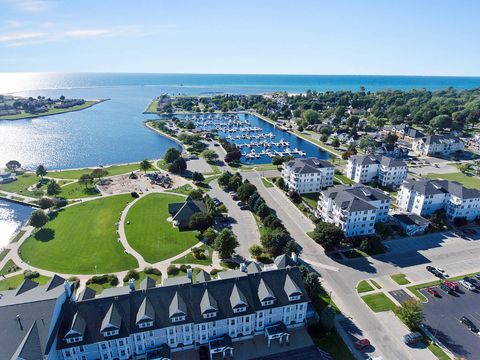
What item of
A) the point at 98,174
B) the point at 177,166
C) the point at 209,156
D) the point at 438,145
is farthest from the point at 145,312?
the point at 438,145

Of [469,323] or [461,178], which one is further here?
[461,178]

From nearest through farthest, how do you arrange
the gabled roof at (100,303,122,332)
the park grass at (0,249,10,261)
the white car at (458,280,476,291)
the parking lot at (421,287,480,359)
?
the gabled roof at (100,303,122,332) < the parking lot at (421,287,480,359) < the white car at (458,280,476,291) < the park grass at (0,249,10,261)

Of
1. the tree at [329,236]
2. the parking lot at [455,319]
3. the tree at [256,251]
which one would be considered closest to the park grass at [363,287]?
the parking lot at [455,319]

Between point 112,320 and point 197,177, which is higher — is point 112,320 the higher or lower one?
the higher one

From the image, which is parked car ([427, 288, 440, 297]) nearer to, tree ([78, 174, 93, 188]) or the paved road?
the paved road

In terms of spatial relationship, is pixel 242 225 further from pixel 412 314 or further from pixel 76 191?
pixel 76 191

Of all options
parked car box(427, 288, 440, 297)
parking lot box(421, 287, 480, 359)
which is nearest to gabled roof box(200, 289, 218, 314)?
parking lot box(421, 287, 480, 359)

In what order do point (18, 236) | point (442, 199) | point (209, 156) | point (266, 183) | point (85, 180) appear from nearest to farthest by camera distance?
point (18, 236)
point (442, 199)
point (85, 180)
point (266, 183)
point (209, 156)
